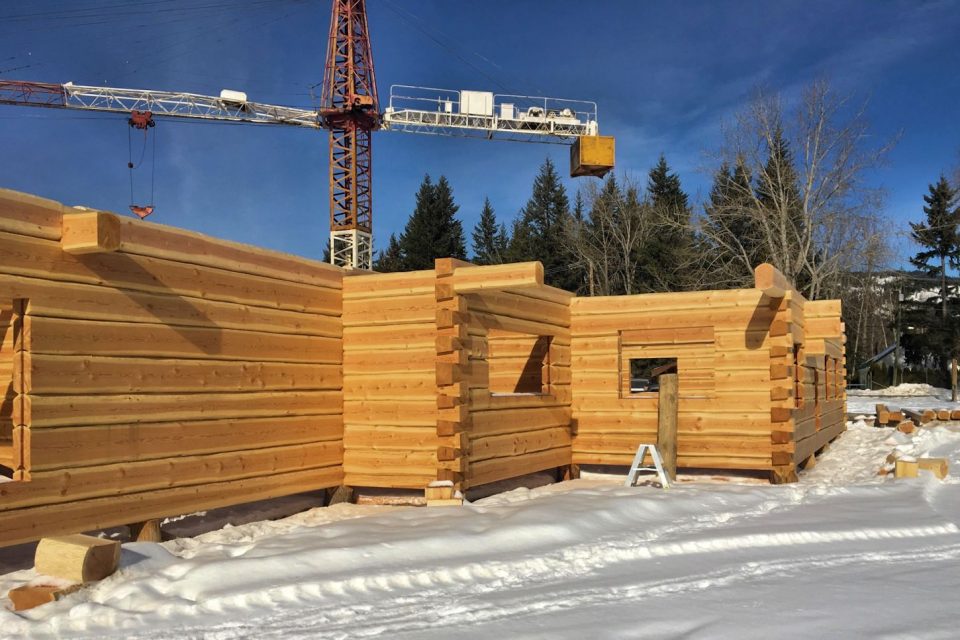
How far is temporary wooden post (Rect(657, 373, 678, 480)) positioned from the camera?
10312mm

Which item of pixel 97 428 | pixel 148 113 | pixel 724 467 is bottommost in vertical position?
pixel 724 467

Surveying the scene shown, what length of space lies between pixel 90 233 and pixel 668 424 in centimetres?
730

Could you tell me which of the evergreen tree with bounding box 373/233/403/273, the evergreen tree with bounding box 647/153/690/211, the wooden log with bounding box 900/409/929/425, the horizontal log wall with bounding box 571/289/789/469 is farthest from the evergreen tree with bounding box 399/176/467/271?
the horizontal log wall with bounding box 571/289/789/469

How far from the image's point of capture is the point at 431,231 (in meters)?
45.9

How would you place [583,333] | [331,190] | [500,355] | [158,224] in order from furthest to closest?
[331,190]
[500,355]
[583,333]
[158,224]

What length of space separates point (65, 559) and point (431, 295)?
4.88 meters

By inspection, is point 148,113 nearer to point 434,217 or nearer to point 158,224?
point 434,217

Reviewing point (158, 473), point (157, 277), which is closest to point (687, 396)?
point (158, 473)

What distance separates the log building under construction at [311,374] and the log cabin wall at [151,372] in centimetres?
2

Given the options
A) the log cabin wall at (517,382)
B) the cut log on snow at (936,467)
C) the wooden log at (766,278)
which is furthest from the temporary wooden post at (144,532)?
the cut log on snow at (936,467)

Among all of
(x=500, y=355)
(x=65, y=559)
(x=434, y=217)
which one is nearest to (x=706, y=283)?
(x=500, y=355)

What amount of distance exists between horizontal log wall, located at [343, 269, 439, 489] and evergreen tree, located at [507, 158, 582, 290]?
29.4 metres

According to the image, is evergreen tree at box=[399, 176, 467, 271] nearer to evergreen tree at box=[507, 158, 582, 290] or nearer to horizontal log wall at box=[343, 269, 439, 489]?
evergreen tree at box=[507, 158, 582, 290]

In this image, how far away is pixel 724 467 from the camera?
10.5m
